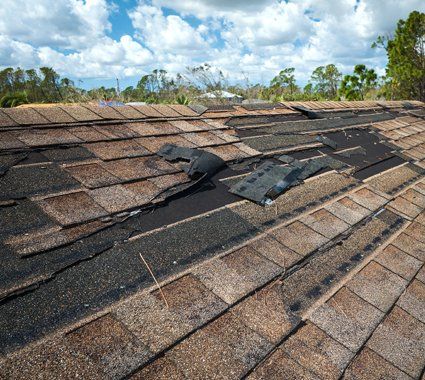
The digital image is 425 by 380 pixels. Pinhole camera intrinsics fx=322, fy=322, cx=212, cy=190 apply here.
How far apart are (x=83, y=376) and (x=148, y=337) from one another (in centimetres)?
32

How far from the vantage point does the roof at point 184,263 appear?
1514 mm

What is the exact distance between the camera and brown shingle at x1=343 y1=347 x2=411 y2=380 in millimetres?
1697

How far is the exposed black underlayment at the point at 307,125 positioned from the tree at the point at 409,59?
22.3 m

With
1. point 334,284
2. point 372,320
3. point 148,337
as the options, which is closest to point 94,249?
point 148,337

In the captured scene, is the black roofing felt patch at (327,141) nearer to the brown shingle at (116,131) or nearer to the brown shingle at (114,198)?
the brown shingle at (116,131)

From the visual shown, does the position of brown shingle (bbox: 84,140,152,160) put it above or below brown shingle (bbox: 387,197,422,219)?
above

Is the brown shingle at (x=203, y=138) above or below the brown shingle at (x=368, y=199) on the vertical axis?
above

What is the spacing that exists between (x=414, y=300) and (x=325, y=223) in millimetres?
905

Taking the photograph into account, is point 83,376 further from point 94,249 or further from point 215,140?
point 215,140

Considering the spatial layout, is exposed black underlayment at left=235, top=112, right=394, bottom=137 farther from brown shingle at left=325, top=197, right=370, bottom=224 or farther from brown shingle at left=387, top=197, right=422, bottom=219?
brown shingle at left=387, top=197, right=422, bottom=219

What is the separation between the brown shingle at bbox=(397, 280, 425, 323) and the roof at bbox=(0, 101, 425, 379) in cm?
1

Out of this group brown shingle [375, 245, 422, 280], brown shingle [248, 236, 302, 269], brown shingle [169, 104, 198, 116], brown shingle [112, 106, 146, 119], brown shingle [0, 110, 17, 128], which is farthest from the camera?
brown shingle [169, 104, 198, 116]

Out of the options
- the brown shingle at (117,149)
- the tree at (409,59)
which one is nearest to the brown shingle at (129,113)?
the brown shingle at (117,149)

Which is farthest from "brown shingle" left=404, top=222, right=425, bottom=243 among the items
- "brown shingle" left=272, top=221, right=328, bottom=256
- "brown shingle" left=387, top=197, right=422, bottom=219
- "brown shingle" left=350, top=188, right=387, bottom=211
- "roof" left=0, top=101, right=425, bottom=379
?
"brown shingle" left=272, top=221, right=328, bottom=256
